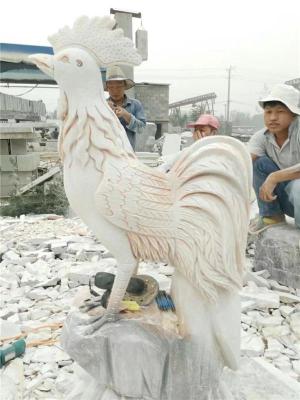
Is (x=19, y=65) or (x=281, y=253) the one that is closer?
(x=281, y=253)

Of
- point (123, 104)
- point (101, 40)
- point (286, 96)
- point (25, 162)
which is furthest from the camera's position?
point (25, 162)

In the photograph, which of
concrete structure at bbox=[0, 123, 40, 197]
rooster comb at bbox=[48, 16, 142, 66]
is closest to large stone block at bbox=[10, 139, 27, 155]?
concrete structure at bbox=[0, 123, 40, 197]

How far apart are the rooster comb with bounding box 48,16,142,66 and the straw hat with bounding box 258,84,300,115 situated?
1406mm

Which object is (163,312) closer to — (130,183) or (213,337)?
(213,337)

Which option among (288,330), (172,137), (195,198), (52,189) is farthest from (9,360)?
(172,137)

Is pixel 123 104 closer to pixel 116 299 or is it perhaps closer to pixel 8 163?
pixel 116 299

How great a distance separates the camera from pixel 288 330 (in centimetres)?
245

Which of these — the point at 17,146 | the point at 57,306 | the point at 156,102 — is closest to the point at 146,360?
the point at 57,306

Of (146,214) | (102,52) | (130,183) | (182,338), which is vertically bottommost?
(182,338)

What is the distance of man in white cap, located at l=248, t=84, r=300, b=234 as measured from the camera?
262 cm

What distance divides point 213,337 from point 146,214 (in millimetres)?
530

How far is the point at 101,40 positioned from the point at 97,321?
1.04 meters

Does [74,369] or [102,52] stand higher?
[102,52]

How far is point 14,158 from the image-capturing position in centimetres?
743
